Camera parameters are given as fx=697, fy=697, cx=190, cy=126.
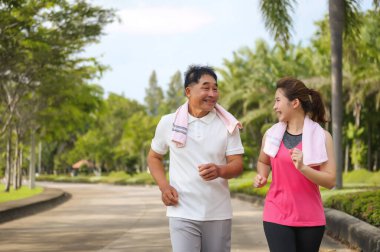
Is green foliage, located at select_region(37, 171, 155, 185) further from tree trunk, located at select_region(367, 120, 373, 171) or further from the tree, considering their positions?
the tree

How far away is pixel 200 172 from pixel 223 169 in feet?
0.51

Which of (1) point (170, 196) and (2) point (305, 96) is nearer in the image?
(1) point (170, 196)

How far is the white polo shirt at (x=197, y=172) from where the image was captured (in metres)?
4.40

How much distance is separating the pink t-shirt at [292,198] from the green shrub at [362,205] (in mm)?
6113

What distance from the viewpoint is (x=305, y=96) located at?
455cm

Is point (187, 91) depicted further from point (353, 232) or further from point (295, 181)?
point (353, 232)

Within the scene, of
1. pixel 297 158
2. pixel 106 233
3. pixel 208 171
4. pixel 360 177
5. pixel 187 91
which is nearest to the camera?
pixel 297 158

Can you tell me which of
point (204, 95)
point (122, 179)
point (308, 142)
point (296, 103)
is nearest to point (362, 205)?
point (296, 103)

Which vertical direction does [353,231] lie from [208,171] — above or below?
below

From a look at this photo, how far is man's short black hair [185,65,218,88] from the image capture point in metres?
4.60

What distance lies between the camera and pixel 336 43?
66.5 ft

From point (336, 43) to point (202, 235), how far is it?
656 inches

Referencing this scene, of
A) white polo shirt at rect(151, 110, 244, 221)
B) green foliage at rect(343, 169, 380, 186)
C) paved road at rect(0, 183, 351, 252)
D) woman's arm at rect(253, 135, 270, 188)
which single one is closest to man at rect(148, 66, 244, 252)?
white polo shirt at rect(151, 110, 244, 221)

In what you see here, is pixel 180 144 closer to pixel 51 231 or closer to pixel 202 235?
pixel 202 235
